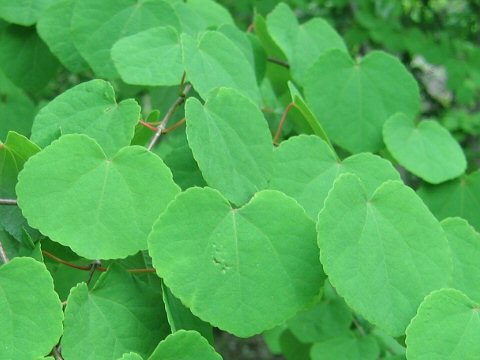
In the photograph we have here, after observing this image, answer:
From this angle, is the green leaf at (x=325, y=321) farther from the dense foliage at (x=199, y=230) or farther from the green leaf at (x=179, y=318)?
the green leaf at (x=179, y=318)

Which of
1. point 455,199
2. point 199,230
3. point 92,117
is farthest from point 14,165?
point 455,199

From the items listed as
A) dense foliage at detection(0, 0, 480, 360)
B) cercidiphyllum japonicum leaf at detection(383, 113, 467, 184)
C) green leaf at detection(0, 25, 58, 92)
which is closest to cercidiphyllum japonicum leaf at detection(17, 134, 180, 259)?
dense foliage at detection(0, 0, 480, 360)

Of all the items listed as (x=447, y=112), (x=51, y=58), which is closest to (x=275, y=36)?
(x=51, y=58)

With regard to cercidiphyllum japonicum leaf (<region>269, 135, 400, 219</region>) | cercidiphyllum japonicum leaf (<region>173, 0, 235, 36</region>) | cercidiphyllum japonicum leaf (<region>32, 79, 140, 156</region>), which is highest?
cercidiphyllum japonicum leaf (<region>32, 79, 140, 156</region>)

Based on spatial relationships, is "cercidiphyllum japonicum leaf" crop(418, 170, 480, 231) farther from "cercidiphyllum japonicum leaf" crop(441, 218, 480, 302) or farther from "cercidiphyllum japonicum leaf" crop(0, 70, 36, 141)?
"cercidiphyllum japonicum leaf" crop(0, 70, 36, 141)

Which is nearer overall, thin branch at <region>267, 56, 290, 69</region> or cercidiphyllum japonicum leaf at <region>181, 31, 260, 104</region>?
cercidiphyllum japonicum leaf at <region>181, 31, 260, 104</region>

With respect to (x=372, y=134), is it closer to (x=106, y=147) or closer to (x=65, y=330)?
(x=106, y=147)
